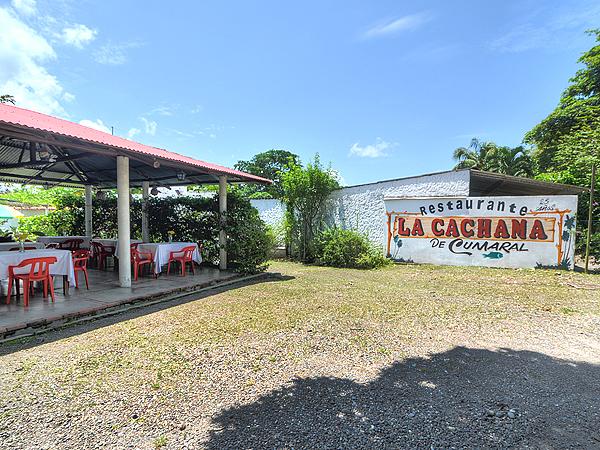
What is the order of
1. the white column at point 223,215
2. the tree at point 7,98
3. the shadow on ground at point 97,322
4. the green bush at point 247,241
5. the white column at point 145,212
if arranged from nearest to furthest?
the shadow on ground at point 97,322 < the green bush at point 247,241 < the white column at point 223,215 < the white column at point 145,212 < the tree at point 7,98

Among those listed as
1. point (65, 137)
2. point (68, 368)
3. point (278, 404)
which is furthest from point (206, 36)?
point (278, 404)

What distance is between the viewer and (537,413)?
8.50 ft

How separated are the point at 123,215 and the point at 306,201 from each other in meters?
7.15

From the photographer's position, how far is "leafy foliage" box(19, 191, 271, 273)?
9.27 m

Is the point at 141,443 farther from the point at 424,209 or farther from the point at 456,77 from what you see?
the point at 456,77

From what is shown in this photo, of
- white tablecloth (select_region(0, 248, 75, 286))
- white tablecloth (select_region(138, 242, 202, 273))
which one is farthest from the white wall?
white tablecloth (select_region(0, 248, 75, 286))

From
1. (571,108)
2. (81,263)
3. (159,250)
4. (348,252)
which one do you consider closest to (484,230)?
(348,252)

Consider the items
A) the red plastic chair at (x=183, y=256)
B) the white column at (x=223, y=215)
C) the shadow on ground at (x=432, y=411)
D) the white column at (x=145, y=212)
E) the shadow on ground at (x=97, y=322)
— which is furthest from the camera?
the white column at (x=145, y=212)

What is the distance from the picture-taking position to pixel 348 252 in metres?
11.3

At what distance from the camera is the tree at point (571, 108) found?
789 inches

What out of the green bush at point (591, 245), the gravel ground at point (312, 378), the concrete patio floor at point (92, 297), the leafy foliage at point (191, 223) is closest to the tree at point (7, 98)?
the leafy foliage at point (191, 223)

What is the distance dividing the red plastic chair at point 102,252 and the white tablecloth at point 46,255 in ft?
10.0

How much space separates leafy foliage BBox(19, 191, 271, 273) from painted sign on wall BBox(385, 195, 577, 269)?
5399 mm

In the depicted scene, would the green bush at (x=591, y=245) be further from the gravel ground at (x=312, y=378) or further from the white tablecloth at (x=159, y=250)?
the white tablecloth at (x=159, y=250)
